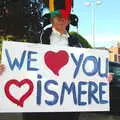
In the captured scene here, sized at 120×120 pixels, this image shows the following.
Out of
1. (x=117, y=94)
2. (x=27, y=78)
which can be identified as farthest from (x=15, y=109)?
(x=117, y=94)

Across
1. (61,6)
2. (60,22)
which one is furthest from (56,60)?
(61,6)

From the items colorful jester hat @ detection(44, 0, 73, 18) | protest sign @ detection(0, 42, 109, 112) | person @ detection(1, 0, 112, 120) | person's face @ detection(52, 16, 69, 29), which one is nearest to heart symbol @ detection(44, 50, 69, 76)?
protest sign @ detection(0, 42, 109, 112)

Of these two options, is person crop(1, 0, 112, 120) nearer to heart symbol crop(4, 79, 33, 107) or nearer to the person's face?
the person's face

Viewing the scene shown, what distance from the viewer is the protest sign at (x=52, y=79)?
18.4 ft

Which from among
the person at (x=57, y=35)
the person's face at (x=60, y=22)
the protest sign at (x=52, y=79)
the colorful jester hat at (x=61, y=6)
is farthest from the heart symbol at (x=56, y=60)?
the colorful jester hat at (x=61, y=6)

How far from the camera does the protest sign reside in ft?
18.4

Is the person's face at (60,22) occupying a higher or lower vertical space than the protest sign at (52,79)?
higher

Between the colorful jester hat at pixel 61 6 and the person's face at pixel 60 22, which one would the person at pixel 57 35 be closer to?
the person's face at pixel 60 22

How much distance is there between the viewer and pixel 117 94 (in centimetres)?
912

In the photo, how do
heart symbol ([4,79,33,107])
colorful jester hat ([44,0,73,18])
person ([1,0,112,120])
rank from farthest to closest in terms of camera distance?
colorful jester hat ([44,0,73,18]) → person ([1,0,112,120]) → heart symbol ([4,79,33,107])

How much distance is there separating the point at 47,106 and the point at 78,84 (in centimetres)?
41

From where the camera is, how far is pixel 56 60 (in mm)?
5934

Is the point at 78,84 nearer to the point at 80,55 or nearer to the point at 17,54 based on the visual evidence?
the point at 80,55

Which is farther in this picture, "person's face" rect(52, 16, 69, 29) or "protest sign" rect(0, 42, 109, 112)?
"person's face" rect(52, 16, 69, 29)
